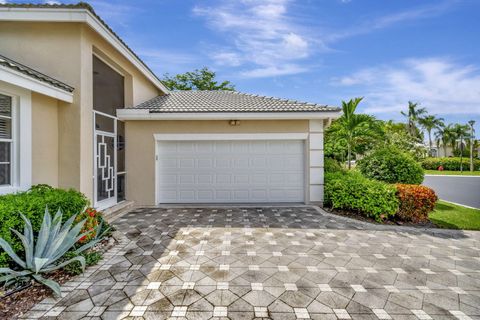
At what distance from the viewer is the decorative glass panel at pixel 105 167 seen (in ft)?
24.2

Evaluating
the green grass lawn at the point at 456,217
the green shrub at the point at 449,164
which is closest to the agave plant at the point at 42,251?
the green grass lawn at the point at 456,217

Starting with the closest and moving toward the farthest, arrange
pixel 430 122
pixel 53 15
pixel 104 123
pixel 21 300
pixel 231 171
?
pixel 21 300, pixel 53 15, pixel 104 123, pixel 231 171, pixel 430 122

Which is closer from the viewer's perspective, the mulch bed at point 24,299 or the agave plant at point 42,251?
the mulch bed at point 24,299

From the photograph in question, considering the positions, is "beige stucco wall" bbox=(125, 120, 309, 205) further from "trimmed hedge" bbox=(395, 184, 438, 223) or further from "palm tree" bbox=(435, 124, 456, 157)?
"palm tree" bbox=(435, 124, 456, 157)

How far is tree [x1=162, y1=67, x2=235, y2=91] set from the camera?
26.6 metres

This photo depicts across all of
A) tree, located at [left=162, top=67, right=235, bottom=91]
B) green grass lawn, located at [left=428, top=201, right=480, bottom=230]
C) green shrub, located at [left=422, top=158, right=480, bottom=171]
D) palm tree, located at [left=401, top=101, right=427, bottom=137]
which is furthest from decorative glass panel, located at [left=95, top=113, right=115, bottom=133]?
palm tree, located at [left=401, top=101, right=427, bottom=137]

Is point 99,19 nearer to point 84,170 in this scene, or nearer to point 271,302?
point 84,170

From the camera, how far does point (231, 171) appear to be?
9.02 meters

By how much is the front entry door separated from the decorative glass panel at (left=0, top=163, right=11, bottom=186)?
2030 millimetres

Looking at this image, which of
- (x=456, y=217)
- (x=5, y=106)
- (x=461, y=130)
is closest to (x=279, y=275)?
(x=5, y=106)

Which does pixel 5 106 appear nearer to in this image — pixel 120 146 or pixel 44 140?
pixel 44 140

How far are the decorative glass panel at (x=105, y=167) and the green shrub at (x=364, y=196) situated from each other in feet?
25.4

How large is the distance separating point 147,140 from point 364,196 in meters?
7.83

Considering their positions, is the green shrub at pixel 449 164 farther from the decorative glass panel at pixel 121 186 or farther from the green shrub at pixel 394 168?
the decorative glass panel at pixel 121 186
